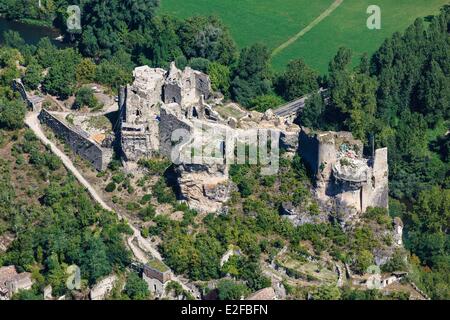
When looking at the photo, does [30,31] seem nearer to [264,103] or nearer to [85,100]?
[85,100]

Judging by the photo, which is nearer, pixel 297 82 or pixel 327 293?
pixel 327 293

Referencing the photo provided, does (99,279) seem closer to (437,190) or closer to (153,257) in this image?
(153,257)

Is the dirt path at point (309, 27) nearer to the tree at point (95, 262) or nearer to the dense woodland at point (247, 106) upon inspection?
the dense woodland at point (247, 106)

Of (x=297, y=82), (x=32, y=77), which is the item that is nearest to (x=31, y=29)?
(x=32, y=77)

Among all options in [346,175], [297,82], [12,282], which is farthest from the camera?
[297,82]

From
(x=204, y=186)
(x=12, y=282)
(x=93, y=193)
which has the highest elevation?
(x=204, y=186)

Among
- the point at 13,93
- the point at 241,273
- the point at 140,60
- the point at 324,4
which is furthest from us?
the point at 324,4

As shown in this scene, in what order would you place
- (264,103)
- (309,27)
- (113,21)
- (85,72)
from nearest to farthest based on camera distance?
(264,103) < (85,72) < (113,21) < (309,27)

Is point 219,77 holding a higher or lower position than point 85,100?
higher

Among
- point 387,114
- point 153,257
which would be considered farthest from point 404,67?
point 153,257
